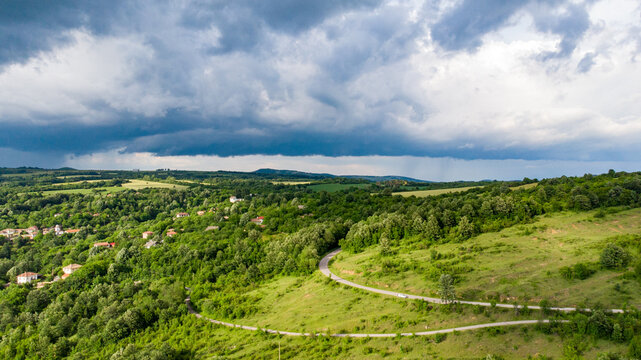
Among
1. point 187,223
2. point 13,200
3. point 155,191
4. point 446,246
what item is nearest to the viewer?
point 446,246

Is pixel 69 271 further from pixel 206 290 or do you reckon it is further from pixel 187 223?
pixel 206 290

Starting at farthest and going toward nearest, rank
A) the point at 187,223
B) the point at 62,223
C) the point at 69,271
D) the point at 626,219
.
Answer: the point at 62,223, the point at 187,223, the point at 69,271, the point at 626,219

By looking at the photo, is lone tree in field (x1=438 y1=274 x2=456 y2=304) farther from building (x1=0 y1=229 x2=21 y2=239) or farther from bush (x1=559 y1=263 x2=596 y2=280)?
building (x1=0 y1=229 x2=21 y2=239)

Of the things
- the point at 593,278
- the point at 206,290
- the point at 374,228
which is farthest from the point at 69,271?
the point at 593,278

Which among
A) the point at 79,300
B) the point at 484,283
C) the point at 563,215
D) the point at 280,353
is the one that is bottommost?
the point at 79,300

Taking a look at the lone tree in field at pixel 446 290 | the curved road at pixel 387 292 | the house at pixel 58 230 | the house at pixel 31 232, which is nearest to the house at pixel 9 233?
the house at pixel 31 232

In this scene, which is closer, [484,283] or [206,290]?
[484,283]

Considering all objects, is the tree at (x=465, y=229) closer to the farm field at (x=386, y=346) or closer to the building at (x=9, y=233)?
the farm field at (x=386, y=346)
